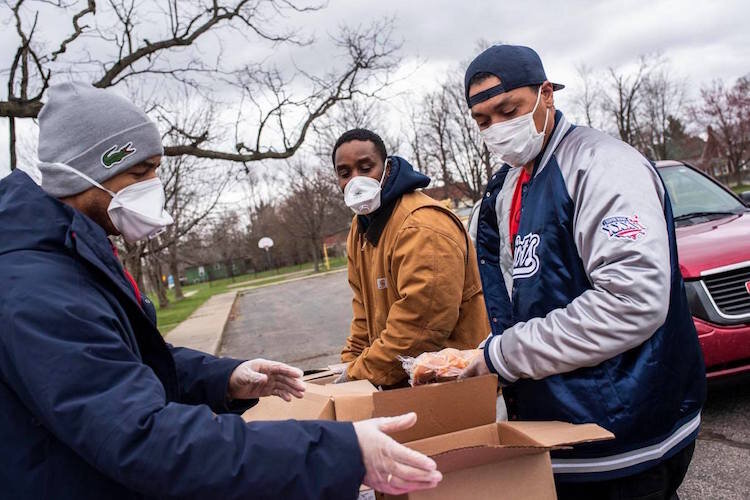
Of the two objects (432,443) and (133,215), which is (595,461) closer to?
(432,443)

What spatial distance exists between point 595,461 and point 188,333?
14120mm

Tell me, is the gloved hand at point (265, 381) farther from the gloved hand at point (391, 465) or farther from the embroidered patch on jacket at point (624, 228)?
the embroidered patch on jacket at point (624, 228)

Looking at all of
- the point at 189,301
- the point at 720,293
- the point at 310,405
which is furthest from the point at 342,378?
the point at 189,301

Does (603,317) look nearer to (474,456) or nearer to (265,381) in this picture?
(474,456)

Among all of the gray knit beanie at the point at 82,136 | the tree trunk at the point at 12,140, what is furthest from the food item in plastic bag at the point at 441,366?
the tree trunk at the point at 12,140

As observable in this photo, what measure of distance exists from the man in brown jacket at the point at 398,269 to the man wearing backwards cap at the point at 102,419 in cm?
138

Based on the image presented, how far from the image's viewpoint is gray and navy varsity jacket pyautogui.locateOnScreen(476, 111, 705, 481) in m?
1.68

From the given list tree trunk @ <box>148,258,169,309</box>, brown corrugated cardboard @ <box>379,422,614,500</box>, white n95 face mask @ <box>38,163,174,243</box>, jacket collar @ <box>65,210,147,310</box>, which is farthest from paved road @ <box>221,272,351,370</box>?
tree trunk @ <box>148,258,169,309</box>

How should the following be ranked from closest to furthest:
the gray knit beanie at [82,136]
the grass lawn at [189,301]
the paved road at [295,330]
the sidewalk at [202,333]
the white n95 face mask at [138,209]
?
the gray knit beanie at [82,136], the white n95 face mask at [138,209], the paved road at [295,330], the sidewalk at [202,333], the grass lawn at [189,301]

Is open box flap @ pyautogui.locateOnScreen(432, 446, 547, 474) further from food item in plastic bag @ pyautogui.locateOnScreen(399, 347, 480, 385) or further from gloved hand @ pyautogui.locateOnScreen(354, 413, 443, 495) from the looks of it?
food item in plastic bag @ pyautogui.locateOnScreen(399, 347, 480, 385)

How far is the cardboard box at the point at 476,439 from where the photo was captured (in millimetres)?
1548

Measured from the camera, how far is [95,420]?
1225mm

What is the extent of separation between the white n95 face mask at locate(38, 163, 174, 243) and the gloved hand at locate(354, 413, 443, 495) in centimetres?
97

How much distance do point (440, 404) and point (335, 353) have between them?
26.8 ft
